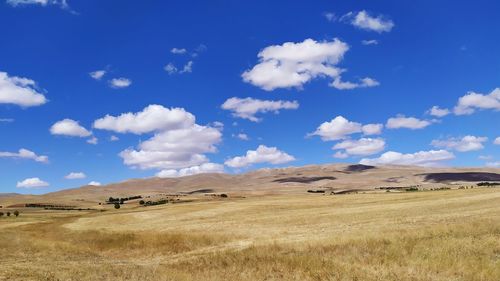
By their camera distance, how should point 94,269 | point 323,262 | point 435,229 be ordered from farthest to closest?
point 435,229 < point 94,269 < point 323,262

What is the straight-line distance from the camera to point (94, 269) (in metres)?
24.3

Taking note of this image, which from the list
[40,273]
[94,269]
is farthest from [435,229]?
[40,273]

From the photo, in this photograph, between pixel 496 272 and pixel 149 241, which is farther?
pixel 149 241

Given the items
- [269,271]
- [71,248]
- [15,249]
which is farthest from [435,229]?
[15,249]

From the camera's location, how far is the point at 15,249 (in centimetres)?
3741

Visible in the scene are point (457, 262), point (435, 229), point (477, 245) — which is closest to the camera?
point (457, 262)

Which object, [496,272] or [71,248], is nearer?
[496,272]

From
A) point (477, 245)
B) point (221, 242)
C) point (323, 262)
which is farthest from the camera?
point (221, 242)

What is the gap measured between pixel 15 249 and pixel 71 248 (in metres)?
3.78

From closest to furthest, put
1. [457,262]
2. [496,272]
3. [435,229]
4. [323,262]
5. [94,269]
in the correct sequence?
1. [496,272]
2. [457,262]
3. [323,262]
4. [94,269]
5. [435,229]

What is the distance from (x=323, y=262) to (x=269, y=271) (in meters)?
2.25

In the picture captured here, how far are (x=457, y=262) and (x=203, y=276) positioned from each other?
942 cm

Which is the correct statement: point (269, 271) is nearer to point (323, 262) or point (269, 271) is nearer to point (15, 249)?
point (323, 262)

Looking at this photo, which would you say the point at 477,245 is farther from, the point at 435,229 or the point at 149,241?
the point at 149,241
